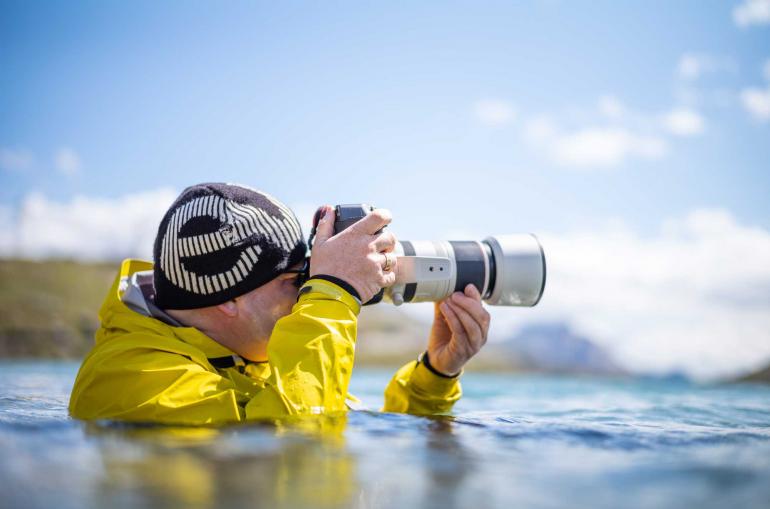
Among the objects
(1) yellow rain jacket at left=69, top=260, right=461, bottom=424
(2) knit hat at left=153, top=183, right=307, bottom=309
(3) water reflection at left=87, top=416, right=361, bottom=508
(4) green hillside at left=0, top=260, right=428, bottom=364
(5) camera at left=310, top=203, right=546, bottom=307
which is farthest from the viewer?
(4) green hillside at left=0, top=260, right=428, bottom=364

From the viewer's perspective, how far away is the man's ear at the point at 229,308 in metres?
3.11

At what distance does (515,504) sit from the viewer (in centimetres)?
156

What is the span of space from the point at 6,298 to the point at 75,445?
287ft

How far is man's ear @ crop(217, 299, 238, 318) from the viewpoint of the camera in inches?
123

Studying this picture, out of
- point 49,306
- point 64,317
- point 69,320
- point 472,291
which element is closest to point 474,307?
point 472,291

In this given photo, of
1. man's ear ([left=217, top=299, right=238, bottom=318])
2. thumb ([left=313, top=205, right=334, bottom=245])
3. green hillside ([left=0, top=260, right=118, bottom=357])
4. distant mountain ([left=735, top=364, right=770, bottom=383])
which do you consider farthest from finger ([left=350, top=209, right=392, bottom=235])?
green hillside ([left=0, top=260, right=118, bottom=357])

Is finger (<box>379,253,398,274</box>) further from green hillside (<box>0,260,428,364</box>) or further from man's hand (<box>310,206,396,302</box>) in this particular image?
green hillside (<box>0,260,428,364</box>)

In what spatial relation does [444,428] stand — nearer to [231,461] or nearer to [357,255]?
[357,255]

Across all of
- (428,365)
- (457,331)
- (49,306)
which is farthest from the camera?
(49,306)

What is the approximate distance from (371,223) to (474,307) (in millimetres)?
999

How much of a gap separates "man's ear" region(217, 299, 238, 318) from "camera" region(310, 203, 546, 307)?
78 cm

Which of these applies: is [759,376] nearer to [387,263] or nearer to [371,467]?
[387,263]

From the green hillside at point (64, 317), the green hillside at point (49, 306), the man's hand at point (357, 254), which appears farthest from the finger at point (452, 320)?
the green hillside at point (49, 306)

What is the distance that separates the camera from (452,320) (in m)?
3.74
